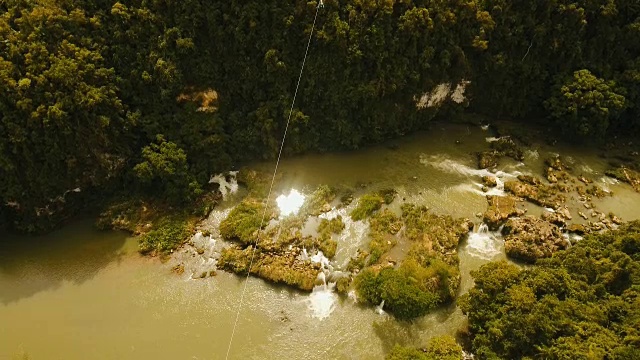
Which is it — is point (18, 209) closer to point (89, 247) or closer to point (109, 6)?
point (89, 247)

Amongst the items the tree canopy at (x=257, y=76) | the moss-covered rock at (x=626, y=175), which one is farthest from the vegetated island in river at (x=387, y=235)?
the tree canopy at (x=257, y=76)

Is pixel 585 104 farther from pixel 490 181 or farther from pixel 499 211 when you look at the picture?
pixel 499 211

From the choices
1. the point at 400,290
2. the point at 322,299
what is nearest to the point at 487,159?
the point at 400,290

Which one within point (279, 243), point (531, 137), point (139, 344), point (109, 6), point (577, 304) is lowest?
point (139, 344)

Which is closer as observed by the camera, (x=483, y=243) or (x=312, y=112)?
(x=483, y=243)

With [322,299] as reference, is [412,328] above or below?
above

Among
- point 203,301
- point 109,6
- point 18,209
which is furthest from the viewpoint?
point 109,6

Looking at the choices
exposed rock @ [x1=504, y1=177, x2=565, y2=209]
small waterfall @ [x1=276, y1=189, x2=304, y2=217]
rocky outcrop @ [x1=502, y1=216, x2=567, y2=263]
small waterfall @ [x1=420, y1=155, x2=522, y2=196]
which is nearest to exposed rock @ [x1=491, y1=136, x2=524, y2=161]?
small waterfall @ [x1=420, y1=155, x2=522, y2=196]

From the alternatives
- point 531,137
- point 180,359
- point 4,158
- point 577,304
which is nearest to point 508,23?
point 531,137
